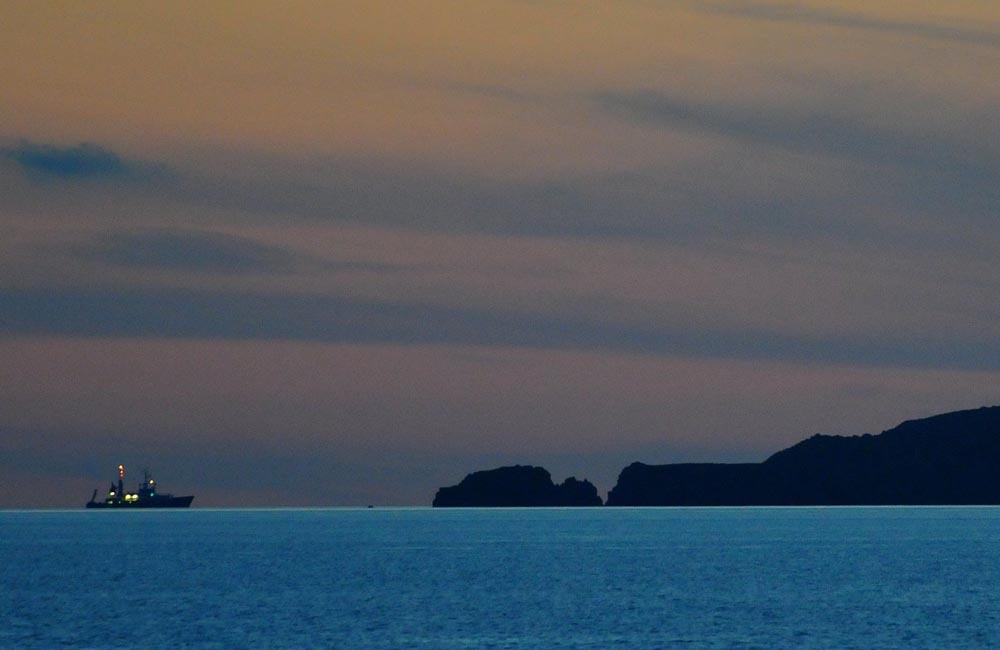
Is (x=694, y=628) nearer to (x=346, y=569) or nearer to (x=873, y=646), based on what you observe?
(x=873, y=646)

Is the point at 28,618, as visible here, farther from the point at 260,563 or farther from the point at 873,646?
the point at 260,563

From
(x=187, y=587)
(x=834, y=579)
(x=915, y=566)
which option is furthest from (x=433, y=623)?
(x=915, y=566)

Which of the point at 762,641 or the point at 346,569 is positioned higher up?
the point at 346,569

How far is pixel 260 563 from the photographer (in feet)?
594

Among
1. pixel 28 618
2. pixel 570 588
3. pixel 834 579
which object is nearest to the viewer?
pixel 28 618

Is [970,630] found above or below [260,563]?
below

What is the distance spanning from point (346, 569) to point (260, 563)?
65.5 ft

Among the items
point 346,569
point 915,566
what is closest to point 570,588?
point 346,569

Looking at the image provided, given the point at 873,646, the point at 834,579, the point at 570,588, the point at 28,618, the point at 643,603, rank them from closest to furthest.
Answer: the point at 873,646
the point at 28,618
the point at 643,603
the point at 570,588
the point at 834,579

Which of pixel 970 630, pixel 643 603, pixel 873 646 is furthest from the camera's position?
pixel 643 603

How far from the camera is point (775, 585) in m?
134

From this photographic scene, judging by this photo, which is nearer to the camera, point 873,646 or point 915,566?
point 873,646

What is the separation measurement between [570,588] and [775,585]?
709 inches

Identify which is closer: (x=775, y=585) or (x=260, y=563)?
(x=775, y=585)
